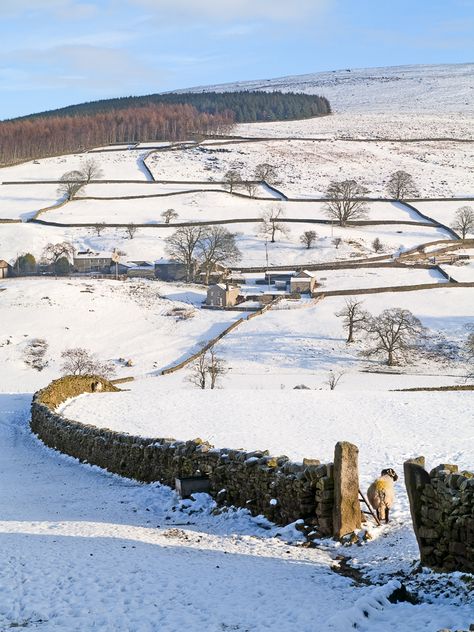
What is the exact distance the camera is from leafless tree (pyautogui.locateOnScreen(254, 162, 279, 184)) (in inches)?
5162

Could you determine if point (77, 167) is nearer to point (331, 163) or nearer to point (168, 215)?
point (331, 163)

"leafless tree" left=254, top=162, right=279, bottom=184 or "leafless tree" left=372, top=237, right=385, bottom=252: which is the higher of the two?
"leafless tree" left=254, top=162, right=279, bottom=184

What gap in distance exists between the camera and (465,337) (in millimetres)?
59594

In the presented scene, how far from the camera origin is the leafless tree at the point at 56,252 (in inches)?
3481

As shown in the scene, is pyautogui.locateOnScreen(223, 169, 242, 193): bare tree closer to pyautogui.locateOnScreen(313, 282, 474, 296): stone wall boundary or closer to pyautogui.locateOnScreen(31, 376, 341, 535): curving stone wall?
pyautogui.locateOnScreen(313, 282, 474, 296): stone wall boundary

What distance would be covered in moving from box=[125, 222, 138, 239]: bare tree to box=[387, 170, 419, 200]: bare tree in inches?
1625

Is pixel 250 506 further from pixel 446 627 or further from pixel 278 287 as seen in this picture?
pixel 278 287

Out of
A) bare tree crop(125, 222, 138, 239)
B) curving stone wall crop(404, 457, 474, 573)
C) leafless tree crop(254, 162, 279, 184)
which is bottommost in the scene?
curving stone wall crop(404, 457, 474, 573)

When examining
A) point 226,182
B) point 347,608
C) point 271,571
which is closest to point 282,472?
point 271,571

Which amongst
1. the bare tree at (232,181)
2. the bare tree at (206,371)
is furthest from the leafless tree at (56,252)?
the bare tree at (206,371)

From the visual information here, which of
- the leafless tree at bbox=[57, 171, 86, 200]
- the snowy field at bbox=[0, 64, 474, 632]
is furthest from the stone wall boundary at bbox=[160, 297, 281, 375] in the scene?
the leafless tree at bbox=[57, 171, 86, 200]

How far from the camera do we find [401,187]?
120812mm

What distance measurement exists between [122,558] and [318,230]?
9024cm

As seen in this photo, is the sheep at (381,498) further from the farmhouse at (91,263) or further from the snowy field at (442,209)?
the snowy field at (442,209)
